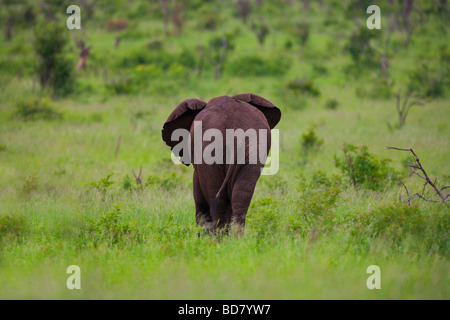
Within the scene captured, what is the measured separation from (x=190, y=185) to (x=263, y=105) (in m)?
3.55

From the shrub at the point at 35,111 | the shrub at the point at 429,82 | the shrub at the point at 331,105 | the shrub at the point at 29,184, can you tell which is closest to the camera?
the shrub at the point at 29,184

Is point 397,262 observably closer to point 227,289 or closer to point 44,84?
point 227,289

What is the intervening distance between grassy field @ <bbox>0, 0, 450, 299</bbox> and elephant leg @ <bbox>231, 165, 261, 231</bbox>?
0.89 ft

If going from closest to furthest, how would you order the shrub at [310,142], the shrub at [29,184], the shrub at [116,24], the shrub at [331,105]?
the shrub at [29,184] → the shrub at [310,142] → the shrub at [331,105] → the shrub at [116,24]

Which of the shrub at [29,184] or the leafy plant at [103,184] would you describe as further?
the shrub at [29,184]

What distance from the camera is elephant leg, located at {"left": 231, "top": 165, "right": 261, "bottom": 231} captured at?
4789mm

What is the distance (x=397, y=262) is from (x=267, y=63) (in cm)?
1859

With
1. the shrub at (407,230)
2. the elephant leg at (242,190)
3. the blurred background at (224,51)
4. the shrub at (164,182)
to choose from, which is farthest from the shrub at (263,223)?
the blurred background at (224,51)

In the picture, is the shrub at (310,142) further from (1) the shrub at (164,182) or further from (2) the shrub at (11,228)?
(2) the shrub at (11,228)

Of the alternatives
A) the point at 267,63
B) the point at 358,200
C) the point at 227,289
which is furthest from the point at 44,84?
the point at 227,289

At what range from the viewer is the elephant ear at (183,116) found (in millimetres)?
5305

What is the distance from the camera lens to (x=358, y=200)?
666 cm

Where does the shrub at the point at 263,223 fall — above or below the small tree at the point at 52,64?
below

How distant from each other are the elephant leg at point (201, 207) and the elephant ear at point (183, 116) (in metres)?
0.60
